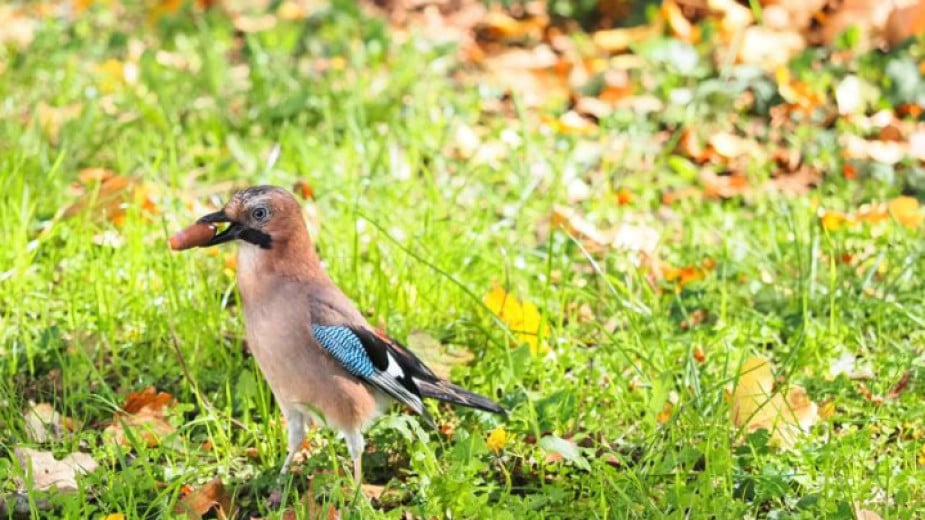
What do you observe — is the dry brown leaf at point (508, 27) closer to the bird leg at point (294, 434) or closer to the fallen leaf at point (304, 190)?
the fallen leaf at point (304, 190)

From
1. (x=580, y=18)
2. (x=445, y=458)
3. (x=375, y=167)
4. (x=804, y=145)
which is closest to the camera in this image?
(x=445, y=458)

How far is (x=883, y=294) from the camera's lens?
4336 millimetres

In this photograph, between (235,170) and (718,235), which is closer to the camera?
(718,235)

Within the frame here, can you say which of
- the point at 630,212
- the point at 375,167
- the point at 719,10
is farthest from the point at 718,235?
the point at 719,10

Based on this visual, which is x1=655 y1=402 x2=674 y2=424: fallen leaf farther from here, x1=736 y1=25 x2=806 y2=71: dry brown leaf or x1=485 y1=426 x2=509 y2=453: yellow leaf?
x1=736 y1=25 x2=806 y2=71: dry brown leaf

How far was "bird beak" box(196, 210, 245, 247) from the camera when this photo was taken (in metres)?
3.44

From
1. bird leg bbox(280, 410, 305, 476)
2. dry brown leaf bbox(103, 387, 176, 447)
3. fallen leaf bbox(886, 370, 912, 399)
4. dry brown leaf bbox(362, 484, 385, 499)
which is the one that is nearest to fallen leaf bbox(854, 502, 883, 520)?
fallen leaf bbox(886, 370, 912, 399)

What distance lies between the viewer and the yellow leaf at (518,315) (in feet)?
13.6

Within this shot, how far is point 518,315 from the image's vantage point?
13.8 ft

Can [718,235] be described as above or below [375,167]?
below

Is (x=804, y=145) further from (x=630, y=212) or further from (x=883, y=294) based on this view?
(x=883, y=294)

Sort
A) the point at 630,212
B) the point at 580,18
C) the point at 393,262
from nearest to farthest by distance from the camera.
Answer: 1. the point at 393,262
2. the point at 630,212
3. the point at 580,18

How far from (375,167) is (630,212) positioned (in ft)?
3.50

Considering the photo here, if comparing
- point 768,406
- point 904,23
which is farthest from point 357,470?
point 904,23
